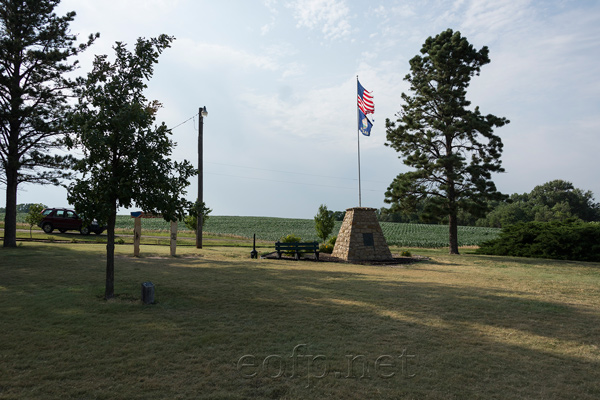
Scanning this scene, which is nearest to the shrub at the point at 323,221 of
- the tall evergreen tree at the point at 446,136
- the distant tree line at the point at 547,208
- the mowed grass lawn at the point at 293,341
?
the tall evergreen tree at the point at 446,136

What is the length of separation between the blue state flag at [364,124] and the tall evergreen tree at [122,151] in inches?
509

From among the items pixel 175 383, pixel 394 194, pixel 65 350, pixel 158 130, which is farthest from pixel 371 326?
pixel 394 194

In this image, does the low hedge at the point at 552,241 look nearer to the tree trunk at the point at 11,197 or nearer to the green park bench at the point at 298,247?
the green park bench at the point at 298,247

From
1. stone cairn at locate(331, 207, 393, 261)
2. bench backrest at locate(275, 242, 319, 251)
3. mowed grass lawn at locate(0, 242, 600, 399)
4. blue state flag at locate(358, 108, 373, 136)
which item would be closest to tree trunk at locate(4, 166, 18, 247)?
mowed grass lawn at locate(0, 242, 600, 399)

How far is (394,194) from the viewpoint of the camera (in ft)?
80.2

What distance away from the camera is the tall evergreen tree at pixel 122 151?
7.99 metres

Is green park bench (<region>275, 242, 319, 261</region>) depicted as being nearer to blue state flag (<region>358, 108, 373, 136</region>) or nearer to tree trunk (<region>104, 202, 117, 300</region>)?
blue state flag (<region>358, 108, 373, 136</region>)

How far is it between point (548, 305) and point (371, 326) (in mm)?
4950

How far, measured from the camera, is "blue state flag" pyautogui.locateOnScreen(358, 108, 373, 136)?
787 inches

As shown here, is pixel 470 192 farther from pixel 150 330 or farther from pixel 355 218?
pixel 150 330

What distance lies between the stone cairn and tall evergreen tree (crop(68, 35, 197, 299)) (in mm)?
11129

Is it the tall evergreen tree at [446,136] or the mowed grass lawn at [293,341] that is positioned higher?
the tall evergreen tree at [446,136]

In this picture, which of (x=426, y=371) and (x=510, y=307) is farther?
(x=510, y=307)

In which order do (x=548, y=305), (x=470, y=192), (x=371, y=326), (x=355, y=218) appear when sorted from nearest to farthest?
(x=371, y=326)
(x=548, y=305)
(x=355, y=218)
(x=470, y=192)
